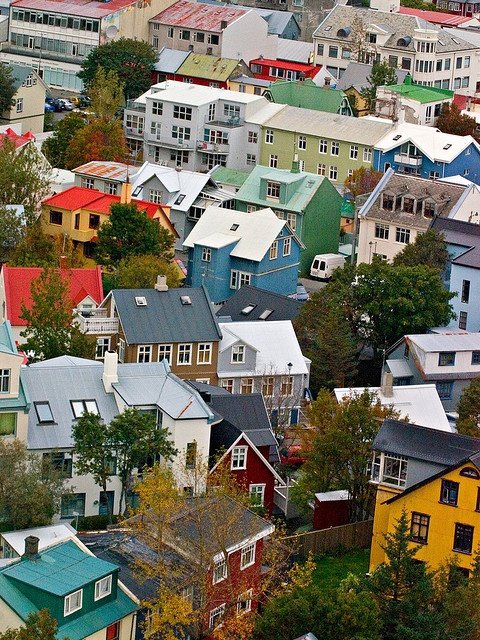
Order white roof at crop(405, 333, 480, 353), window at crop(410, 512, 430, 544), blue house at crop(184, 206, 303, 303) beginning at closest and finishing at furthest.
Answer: window at crop(410, 512, 430, 544) → white roof at crop(405, 333, 480, 353) → blue house at crop(184, 206, 303, 303)

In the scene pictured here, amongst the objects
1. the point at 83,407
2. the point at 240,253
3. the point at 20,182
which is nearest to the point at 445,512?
the point at 83,407

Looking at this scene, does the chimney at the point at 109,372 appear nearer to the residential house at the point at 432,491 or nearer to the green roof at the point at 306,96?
the residential house at the point at 432,491

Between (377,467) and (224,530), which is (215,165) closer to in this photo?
(377,467)

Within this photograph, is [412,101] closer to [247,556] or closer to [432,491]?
[432,491]

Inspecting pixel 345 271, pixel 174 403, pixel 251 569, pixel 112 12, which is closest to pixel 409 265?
pixel 345 271

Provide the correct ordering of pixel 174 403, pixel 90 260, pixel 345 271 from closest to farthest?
pixel 174 403 < pixel 345 271 < pixel 90 260

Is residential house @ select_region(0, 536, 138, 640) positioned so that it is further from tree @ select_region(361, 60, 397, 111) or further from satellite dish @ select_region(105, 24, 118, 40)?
satellite dish @ select_region(105, 24, 118, 40)

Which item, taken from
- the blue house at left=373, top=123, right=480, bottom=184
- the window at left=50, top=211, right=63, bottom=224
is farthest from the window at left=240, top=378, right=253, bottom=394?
the blue house at left=373, top=123, right=480, bottom=184
